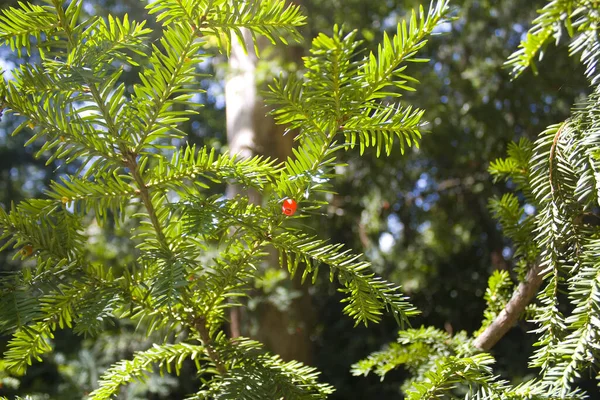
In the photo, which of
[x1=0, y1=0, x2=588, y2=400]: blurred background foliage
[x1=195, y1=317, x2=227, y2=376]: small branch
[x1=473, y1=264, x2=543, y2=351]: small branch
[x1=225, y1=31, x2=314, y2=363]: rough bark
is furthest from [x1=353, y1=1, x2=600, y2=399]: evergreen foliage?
[x1=0, y1=0, x2=588, y2=400]: blurred background foliage

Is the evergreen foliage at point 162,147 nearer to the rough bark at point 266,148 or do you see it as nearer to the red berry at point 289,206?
the red berry at point 289,206

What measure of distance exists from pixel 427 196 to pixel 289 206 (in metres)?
1.85

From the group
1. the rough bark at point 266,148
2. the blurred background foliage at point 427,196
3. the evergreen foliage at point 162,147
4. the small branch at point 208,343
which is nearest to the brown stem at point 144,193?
the evergreen foliage at point 162,147

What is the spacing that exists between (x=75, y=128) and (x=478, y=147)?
1.80 meters

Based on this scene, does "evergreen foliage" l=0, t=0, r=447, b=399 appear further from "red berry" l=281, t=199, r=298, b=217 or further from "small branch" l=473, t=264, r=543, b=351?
"small branch" l=473, t=264, r=543, b=351

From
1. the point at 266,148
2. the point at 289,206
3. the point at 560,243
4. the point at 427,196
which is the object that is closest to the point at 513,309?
the point at 560,243

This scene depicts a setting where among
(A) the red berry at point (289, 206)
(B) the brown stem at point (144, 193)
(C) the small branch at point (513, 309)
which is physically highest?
(B) the brown stem at point (144, 193)

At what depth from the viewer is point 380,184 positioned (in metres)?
2.13

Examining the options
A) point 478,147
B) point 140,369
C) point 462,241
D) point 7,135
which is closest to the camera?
point 140,369

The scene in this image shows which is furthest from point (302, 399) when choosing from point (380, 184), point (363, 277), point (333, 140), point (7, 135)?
point (7, 135)

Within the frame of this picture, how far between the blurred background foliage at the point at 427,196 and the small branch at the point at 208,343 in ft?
3.46

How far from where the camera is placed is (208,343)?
60 cm

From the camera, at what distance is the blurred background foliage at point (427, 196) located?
1.87 m

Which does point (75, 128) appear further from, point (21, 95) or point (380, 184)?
point (380, 184)
